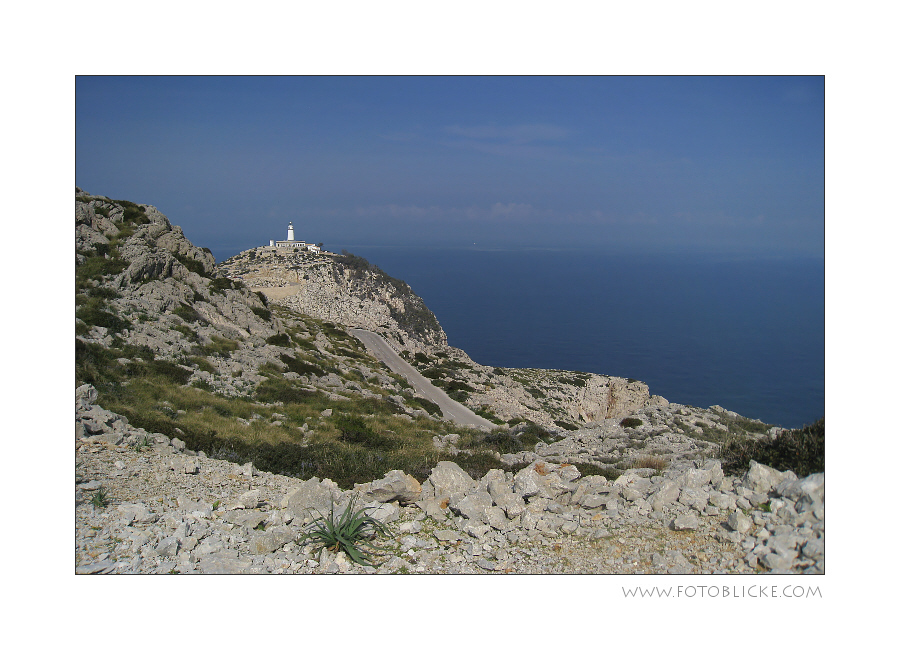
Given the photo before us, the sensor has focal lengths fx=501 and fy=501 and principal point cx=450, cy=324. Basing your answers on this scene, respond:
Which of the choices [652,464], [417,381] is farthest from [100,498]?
[417,381]

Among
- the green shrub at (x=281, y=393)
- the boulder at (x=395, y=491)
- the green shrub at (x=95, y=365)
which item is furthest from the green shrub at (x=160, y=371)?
the boulder at (x=395, y=491)

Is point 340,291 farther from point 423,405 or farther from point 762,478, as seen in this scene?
point 762,478

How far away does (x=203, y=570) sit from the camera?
6031 millimetres

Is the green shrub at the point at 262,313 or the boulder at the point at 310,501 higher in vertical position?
the green shrub at the point at 262,313

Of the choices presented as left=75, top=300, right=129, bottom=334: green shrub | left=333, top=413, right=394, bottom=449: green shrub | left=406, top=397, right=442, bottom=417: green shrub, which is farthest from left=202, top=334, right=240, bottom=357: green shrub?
left=406, top=397, right=442, bottom=417: green shrub

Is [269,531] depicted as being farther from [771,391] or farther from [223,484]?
[771,391]

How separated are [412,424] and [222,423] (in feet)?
30.0

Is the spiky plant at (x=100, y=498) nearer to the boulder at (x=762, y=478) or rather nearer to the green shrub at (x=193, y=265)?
the boulder at (x=762, y=478)

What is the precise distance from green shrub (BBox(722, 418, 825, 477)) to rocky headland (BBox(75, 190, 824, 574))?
0.26 metres

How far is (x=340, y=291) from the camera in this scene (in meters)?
80.8

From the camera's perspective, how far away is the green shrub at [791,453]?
21.5 feet

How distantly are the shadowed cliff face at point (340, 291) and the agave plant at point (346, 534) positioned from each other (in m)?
61.6

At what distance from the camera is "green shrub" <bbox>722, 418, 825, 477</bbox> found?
21.5ft

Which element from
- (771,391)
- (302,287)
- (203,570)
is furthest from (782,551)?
(771,391)
